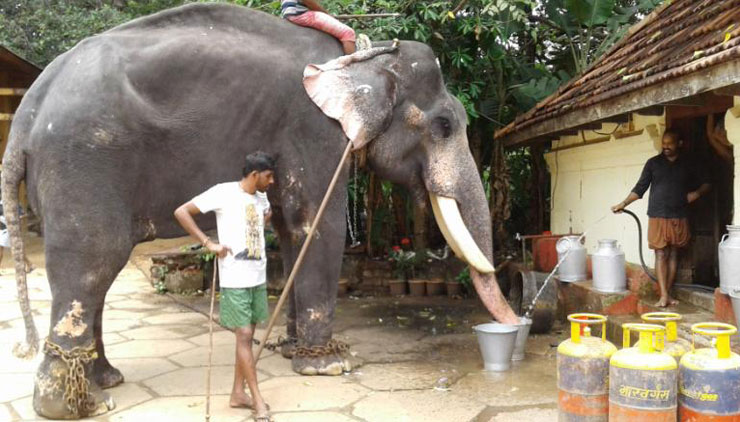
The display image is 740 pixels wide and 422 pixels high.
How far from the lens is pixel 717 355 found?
3.02m

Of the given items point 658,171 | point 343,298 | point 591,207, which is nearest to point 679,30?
point 658,171

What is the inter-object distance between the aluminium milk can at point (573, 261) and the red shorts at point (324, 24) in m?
3.09

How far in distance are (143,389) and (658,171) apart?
14.3ft

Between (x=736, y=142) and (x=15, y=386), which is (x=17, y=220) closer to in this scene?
(x=15, y=386)

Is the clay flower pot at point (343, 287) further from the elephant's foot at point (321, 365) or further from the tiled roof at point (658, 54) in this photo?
the elephant's foot at point (321, 365)

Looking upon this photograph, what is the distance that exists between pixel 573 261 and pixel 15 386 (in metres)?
4.91

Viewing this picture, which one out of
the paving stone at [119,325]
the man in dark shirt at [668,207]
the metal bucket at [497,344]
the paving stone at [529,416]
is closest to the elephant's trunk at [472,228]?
the metal bucket at [497,344]

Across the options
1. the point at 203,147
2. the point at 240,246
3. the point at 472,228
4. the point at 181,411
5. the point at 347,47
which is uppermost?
the point at 347,47

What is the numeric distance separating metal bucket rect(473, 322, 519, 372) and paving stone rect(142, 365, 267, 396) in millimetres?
1590

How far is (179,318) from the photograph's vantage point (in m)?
7.17

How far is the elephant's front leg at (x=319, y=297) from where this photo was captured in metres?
4.92

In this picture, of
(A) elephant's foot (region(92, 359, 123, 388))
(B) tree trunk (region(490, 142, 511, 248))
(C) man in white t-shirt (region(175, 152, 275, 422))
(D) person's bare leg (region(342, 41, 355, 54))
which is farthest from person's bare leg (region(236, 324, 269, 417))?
(B) tree trunk (region(490, 142, 511, 248))

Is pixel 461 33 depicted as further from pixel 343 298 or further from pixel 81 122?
pixel 81 122

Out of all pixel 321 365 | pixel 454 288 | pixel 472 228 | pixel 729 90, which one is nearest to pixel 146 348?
pixel 321 365
